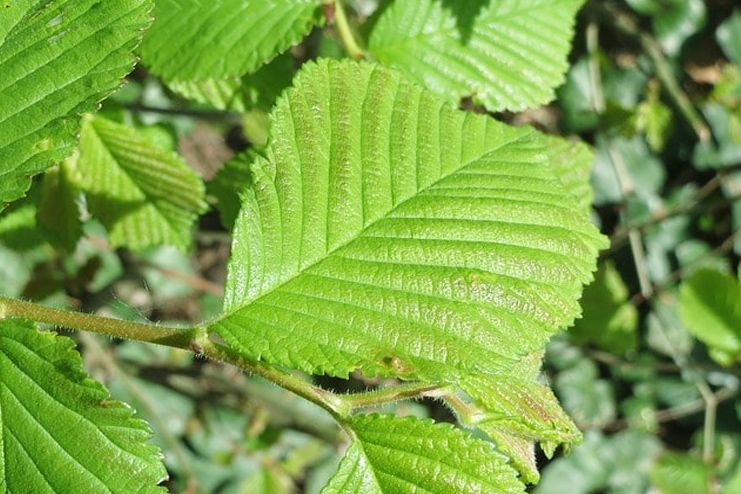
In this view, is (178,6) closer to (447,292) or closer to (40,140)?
(40,140)

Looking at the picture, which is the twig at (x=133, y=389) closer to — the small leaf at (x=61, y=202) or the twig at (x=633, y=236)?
the small leaf at (x=61, y=202)

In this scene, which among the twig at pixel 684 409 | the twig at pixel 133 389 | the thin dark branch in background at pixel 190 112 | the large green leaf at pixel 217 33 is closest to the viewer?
the large green leaf at pixel 217 33

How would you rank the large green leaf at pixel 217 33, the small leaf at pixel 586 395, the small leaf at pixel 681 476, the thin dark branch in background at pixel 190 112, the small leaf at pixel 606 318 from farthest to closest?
the small leaf at pixel 586 395
the small leaf at pixel 681 476
the small leaf at pixel 606 318
the thin dark branch in background at pixel 190 112
the large green leaf at pixel 217 33

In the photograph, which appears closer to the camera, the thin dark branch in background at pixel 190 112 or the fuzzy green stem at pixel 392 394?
the fuzzy green stem at pixel 392 394

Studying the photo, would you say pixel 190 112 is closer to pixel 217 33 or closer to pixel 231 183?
pixel 231 183

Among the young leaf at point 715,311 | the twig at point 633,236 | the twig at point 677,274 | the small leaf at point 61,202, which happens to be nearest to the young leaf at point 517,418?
the small leaf at point 61,202

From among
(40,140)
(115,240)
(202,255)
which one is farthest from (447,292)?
(202,255)

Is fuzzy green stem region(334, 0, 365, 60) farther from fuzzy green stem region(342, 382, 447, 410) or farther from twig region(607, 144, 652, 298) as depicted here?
twig region(607, 144, 652, 298)

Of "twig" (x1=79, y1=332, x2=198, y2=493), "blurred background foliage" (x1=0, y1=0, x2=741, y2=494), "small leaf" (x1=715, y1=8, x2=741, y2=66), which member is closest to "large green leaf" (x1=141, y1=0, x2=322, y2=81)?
"blurred background foliage" (x1=0, y1=0, x2=741, y2=494)
